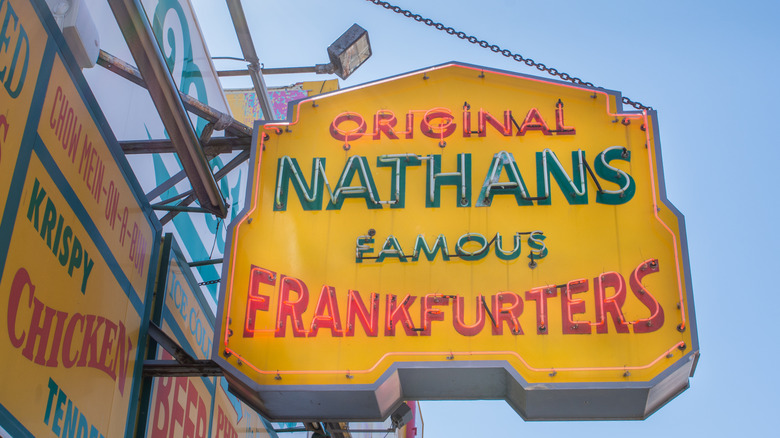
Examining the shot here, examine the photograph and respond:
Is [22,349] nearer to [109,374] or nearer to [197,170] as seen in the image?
[109,374]

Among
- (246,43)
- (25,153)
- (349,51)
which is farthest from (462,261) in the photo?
(246,43)

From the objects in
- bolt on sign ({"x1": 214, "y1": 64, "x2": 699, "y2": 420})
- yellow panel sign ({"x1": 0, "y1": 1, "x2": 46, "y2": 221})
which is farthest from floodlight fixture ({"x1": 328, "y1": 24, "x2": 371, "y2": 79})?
yellow panel sign ({"x1": 0, "y1": 1, "x2": 46, "y2": 221})

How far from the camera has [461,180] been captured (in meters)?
7.61

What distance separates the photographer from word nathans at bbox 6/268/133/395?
16.9 feet

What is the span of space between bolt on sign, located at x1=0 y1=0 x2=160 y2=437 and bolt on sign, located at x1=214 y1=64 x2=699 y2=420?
882 mm

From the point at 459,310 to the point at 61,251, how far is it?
3010mm

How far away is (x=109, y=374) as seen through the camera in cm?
669

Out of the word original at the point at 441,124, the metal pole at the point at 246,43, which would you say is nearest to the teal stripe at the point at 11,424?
the word original at the point at 441,124

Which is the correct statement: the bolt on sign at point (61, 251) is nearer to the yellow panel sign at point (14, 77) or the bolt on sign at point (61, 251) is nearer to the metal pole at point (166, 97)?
the yellow panel sign at point (14, 77)

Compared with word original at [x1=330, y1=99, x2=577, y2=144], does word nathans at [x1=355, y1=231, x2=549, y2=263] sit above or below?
below

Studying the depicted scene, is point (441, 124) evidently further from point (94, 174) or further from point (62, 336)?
point (62, 336)

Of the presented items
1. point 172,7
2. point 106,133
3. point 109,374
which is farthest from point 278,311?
point 172,7

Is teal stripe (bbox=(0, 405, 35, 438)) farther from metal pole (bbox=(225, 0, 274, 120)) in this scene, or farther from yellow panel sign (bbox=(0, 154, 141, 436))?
metal pole (bbox=(225, 0, 274, 120))

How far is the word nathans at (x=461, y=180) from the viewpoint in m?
7.44
